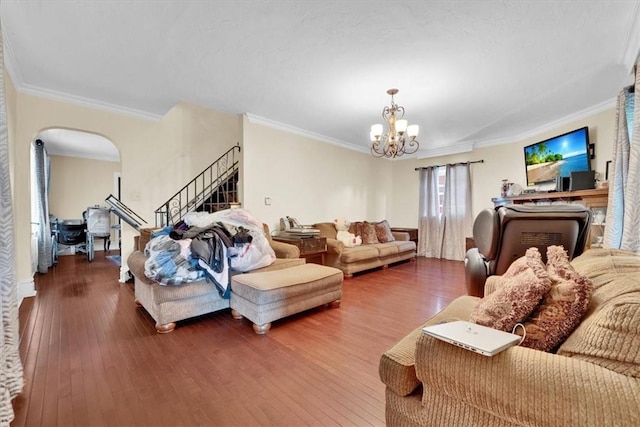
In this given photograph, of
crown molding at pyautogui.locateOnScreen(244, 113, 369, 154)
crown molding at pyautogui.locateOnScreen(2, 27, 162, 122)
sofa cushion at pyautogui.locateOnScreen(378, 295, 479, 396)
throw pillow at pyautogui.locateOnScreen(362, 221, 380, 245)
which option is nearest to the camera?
sofa cushion at pyautogui.locateOnScreen(378, 295, 479, 396)

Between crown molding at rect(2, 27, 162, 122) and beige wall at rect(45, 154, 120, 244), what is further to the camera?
beige wall at rect(45, 154, 120, 244)

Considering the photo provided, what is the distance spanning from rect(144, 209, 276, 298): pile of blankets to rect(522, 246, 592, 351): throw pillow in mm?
2296

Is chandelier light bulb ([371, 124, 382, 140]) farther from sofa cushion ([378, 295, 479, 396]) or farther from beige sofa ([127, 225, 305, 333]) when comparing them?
A: sofa cushion ([378, 295, 479, 396])

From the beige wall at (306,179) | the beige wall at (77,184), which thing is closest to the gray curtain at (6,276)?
the beige wall at (306,179)

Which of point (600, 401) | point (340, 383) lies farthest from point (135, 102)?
point (600, 401)

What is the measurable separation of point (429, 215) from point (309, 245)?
3.51m

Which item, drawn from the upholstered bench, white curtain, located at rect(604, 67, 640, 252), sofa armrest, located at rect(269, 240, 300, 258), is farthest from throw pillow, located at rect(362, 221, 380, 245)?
white curtain, located at rect(604, 67, 640, 252)

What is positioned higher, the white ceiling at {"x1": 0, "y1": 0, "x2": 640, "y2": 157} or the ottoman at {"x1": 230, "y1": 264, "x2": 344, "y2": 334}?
the white ceiling at {"x1": 0, "y1": 0, "x2": 640, "y2": 157}

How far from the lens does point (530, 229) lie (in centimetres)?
170

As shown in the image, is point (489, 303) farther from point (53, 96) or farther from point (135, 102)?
point (53, 96)

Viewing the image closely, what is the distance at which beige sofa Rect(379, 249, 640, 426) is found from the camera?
0.63 meters

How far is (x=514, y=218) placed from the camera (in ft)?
5.56

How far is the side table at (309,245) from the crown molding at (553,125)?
3.95 m

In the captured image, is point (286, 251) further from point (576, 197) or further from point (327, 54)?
point (576, 197)
